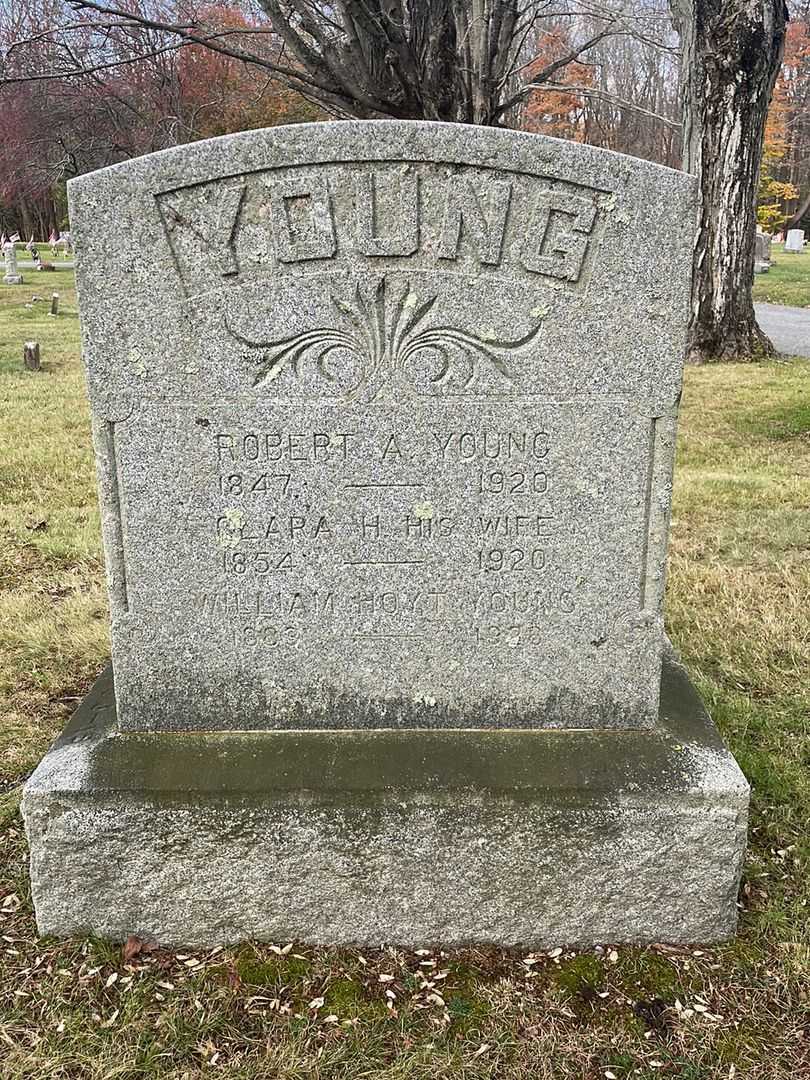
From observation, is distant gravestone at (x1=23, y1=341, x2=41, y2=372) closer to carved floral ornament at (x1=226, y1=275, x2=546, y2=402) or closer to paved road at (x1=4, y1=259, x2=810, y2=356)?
paved road at (x1=4, y1=259, x2=810, y2=356)

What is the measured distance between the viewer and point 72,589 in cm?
497

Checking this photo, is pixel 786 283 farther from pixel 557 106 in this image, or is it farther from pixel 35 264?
pixel 35 264

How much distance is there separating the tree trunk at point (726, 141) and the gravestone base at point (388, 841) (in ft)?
31.5

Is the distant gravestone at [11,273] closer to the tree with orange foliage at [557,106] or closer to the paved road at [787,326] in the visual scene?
the tree with orange foliage at [557,106]

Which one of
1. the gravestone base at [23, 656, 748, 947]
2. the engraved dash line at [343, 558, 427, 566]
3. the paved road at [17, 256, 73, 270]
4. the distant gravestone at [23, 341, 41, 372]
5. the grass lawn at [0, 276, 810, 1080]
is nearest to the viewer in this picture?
the grass lawn at [0, 276, 810, 1080]

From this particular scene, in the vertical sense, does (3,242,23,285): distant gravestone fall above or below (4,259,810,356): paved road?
above

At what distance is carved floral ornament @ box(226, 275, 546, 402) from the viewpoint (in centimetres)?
239

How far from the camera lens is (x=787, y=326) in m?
16.1

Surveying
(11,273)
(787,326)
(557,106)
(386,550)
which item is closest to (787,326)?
(787,326)

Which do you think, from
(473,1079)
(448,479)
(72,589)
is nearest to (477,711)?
(448,479)

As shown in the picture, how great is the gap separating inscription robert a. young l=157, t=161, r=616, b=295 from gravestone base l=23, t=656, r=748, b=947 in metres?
1.32

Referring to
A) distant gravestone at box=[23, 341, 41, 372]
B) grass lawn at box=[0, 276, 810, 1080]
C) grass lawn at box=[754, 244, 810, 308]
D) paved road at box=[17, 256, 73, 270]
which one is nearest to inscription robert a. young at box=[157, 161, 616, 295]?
grass lawn at box=[0, 276, 810, 1080]

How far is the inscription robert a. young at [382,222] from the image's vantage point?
229 centimetres

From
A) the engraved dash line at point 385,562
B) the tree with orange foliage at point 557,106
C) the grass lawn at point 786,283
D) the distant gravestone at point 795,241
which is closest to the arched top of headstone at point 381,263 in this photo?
the engraved dash line at point 385,562
